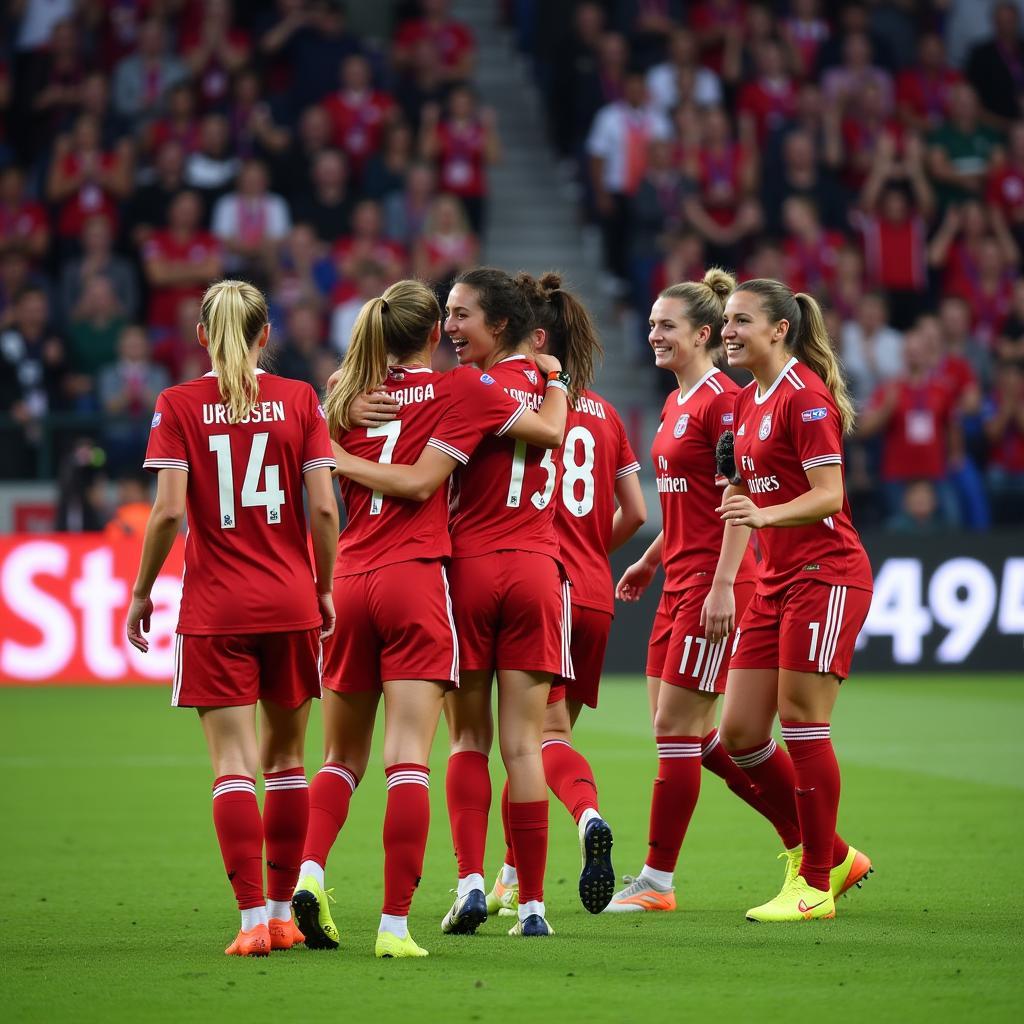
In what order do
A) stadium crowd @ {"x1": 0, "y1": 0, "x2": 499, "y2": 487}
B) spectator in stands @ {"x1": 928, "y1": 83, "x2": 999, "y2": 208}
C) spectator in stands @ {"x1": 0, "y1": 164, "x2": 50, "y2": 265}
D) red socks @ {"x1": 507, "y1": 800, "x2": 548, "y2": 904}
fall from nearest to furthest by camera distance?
1. red socks @ {"x1": 507, "y1": 800, "x2": 548, "y2": 904}
2. stadium crowd @ {"x1": 0, "y1": 0, "x2": 499, "y2": 487}
3. spectator in stands @ {"x1": 0, "y1": 164, "x2": 50, "y2": 265}
4. spectator in stands @ {"x1": 928, "y1": 83, "x2": 999, "y2": 208}

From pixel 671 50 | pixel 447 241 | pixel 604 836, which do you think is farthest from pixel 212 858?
pixel 671 50

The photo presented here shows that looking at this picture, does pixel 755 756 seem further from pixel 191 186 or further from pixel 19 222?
pixel 19 222

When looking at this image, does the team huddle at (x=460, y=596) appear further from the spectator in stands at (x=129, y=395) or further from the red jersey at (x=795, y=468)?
the spectator in stands at (x=129, y=395)

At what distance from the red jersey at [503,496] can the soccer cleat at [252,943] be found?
53.7 inches

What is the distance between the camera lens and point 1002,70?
21.1 meters

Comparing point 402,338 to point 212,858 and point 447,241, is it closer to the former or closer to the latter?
point 212,858

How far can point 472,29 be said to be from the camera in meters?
22.5

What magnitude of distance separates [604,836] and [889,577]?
9.91m

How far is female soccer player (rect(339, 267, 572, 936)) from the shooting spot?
585 centimetres

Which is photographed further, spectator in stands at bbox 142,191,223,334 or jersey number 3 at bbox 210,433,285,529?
spectator in stands at bbox 142,191,223,334

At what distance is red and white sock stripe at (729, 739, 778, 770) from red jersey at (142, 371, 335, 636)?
68.7 inches

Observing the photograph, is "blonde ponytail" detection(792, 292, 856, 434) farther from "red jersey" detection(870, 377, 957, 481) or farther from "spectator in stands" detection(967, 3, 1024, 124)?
"spectator in stands" detection(967, 3, 1024, 124)

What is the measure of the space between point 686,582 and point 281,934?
202cm

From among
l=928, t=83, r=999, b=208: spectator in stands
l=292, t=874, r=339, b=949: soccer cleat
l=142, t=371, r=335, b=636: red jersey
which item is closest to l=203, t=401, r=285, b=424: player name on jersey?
l=142, t=371, r=335, b=636: red jersey
